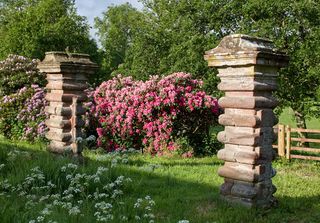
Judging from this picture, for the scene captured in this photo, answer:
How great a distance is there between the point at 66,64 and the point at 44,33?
20.1 metres

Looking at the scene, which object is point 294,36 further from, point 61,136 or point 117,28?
point 117,28

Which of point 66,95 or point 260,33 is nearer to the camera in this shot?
point 66,95

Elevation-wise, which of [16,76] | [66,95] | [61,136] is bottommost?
[61,136]

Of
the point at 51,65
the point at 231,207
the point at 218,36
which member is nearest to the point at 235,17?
the point at 218,36

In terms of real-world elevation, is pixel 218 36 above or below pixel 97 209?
above

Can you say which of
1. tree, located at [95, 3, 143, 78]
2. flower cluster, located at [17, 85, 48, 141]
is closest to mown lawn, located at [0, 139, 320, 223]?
flower cluster, located at [17, 85, 48, 141]

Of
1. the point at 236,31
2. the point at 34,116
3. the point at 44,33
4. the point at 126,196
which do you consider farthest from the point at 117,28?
the point at 126,196

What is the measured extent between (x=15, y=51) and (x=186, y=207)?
970 inches

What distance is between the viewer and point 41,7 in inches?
1212

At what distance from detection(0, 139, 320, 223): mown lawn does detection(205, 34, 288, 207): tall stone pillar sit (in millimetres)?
356

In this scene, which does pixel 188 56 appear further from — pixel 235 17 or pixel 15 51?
pixel 15 51

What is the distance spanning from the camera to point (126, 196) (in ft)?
21.0

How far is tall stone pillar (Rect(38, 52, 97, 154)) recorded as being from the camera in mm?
8820

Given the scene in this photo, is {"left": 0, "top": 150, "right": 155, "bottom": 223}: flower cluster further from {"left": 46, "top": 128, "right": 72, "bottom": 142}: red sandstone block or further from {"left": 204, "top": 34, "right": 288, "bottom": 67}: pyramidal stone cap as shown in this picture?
{"left": 204, "top": 34, "right": 288, "bottom": 67}: pyramidal stone cap
